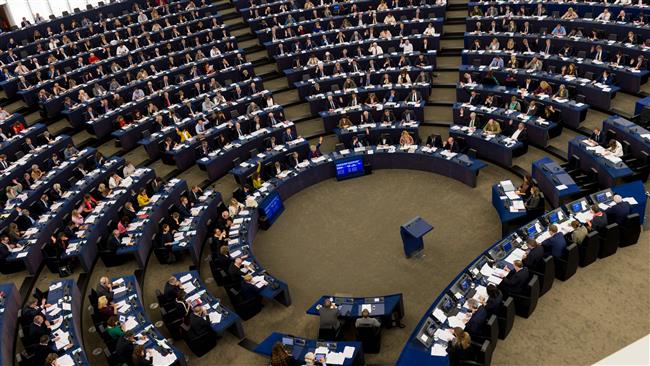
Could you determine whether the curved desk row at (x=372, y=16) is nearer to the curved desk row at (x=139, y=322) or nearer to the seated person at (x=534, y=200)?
the seated person at (x=534, y=200)

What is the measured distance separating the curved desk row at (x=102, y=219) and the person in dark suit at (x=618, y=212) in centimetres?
1508

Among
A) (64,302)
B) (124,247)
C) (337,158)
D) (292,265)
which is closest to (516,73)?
(337,158)

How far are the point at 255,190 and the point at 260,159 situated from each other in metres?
1.70

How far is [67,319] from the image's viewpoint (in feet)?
47.8

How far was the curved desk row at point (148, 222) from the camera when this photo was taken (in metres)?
17.3

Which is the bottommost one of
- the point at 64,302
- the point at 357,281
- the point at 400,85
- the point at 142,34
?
the point at 357,281

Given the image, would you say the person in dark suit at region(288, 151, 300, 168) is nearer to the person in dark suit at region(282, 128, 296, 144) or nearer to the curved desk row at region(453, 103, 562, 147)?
the person in dark suit at region(282, 128, 296, 144)

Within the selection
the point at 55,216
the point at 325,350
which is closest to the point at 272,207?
the point at 55,216

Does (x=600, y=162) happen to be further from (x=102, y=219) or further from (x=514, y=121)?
(x=102, y=219)

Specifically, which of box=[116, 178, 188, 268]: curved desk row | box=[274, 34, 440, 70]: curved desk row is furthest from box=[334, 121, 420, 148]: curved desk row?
box=[274, 34, 440, 70]: curved desk row

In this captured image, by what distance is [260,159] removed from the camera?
70.1 feet

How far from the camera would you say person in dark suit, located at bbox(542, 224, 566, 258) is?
13.8 metres

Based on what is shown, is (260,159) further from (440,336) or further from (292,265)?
(440,336)

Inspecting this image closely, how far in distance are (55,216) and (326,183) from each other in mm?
9711
